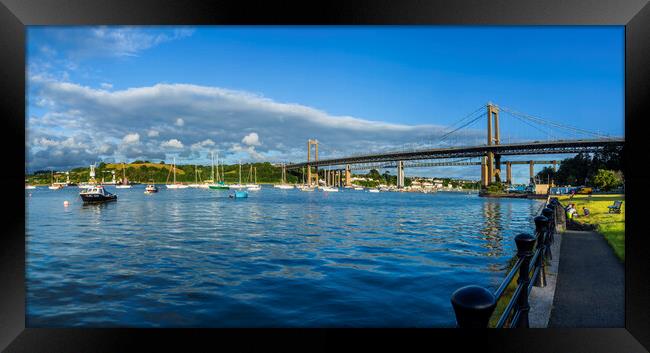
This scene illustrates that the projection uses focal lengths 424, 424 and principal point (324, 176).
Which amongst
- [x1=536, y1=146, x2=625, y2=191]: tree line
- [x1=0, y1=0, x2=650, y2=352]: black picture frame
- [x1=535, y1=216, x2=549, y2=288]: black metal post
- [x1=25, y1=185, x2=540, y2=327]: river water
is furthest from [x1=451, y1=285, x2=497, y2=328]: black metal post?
[x1=536, y1=146, x2=625, y2=191]: tree line

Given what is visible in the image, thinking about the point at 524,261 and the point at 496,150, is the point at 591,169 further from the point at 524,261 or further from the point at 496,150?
the point at 524,261

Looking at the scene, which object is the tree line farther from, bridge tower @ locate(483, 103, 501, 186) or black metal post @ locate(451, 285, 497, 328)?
black metal post @ locate(451, 285, 497, 328)

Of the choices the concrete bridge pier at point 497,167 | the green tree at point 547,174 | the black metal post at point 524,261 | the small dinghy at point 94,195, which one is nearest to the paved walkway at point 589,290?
the black metal post at point 524,261

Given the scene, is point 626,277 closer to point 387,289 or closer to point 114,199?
point 387,289

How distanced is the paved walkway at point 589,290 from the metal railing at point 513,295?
28cm

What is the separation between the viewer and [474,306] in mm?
1567

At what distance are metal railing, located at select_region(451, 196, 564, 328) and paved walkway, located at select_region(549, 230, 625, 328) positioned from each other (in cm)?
28

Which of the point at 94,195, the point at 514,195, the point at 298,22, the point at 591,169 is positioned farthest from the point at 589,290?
the point at 514,195

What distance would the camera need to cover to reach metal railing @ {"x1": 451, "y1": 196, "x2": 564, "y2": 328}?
62.4 inches

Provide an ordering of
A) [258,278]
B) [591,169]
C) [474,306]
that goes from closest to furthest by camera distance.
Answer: [474,306] < [258,278] < [591,169]

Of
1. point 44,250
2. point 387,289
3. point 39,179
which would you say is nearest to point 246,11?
point 387,289

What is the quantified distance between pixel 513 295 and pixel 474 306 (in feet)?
4.25

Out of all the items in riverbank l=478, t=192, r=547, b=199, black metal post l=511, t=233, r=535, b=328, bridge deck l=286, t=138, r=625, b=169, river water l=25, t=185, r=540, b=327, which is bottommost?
riverbank l=478, t=192, r=547, b=199

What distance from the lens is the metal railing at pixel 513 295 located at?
1585 mm
